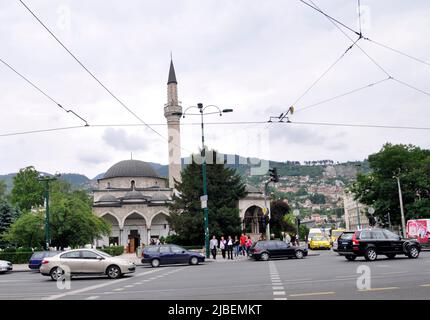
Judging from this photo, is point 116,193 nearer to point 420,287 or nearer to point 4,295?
point 4,295

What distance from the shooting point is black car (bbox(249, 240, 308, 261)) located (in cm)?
2759

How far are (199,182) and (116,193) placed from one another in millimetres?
36921

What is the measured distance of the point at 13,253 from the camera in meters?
38.3

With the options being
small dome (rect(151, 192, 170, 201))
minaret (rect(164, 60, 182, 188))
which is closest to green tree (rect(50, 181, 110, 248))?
minaret (rect(164, 60, 182, 188))

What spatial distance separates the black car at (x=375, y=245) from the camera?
21422mm

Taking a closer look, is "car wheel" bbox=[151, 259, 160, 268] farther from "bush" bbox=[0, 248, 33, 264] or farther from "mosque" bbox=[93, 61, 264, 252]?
"mosque" bbox=[93, 61, 264, 252]

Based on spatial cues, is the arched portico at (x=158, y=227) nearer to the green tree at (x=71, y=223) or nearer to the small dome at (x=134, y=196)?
the small dome at (x=134, y=196)

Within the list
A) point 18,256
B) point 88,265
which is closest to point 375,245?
point 88,265

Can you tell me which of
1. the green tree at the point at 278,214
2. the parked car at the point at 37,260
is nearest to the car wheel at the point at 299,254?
the parked car at the point at 37,260

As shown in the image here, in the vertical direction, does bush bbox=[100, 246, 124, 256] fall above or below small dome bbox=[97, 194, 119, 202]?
below

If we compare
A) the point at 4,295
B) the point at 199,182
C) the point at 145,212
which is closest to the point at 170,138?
the point at 145,212

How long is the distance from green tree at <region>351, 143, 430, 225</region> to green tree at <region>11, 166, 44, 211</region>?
168 feet

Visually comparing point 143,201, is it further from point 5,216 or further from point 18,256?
point 18,256
